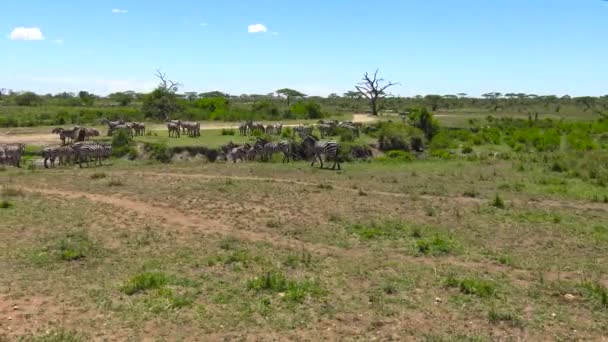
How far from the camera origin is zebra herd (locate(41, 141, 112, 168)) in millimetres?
26883

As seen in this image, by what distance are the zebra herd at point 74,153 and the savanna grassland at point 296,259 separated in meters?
5.01

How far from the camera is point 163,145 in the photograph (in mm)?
31094

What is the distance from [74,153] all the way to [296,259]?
1855 cm

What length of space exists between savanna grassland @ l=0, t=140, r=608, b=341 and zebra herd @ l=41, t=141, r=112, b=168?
5009mm

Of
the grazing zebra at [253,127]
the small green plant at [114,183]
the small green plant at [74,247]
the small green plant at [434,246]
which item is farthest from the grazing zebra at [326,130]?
the small green plant at [74,247]

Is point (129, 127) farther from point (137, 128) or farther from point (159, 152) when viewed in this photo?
point (159, 152)

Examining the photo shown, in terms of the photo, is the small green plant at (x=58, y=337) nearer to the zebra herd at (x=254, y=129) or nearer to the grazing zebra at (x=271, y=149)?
the grazing zebra at (x=271, y=149)

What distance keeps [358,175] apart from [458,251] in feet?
38.4

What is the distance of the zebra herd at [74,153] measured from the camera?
26883mm

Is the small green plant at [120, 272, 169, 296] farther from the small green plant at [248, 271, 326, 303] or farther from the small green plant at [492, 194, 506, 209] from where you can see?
the small green plant at [492, 194, 506, 209]

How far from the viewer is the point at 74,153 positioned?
2719cm

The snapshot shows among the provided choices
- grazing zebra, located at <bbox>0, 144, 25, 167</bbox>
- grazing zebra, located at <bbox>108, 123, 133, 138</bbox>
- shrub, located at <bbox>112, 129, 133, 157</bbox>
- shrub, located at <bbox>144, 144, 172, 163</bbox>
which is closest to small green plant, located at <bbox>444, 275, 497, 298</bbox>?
shrub, located at <bbox>144, 144, 172, 163</bbox>

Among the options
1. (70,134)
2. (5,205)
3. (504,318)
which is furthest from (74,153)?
(504,318)

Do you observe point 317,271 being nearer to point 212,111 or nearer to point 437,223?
point 437,223
